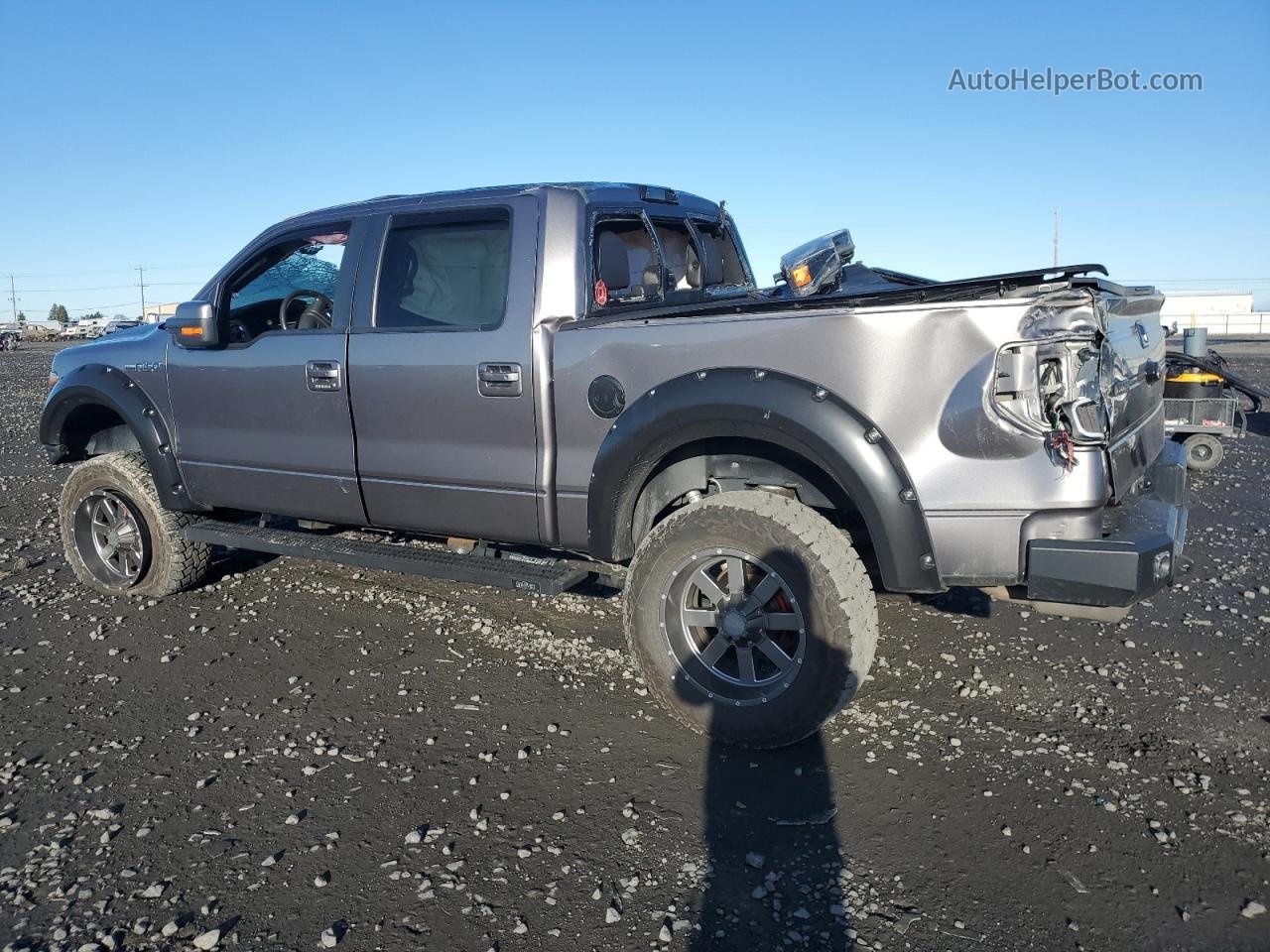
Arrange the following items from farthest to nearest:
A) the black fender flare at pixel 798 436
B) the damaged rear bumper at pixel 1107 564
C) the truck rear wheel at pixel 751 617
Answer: the truck rear wheel at pixel 751 617 < the black fender flare at pixel 798 436 < the damaged rear bumper at pixel 1107 564

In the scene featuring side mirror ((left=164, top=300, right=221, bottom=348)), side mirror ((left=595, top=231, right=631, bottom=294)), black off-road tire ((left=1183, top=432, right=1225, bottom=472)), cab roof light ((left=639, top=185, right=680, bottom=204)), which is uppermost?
cab roof light ((left=639, top=185, right=680, bottom=204))

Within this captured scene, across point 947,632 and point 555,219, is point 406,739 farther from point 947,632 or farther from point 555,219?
point 947,632

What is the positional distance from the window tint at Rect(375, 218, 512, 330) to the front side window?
1.56 feet

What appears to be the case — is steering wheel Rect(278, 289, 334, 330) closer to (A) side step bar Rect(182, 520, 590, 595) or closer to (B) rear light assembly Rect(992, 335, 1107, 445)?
(A) side step bar Rect(182, 520, 590, 595)

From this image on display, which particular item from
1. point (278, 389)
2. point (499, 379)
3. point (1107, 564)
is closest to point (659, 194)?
point (499, 379)

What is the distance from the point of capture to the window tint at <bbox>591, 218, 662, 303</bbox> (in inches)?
165

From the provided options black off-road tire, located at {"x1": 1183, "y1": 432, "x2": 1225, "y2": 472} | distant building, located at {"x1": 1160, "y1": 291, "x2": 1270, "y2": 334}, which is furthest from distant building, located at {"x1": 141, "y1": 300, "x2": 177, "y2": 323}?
distant building, located at {"x1": 1160, "y1": 291, "x2": 1270, "y2": 334}

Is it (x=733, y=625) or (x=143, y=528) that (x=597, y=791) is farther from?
(x=143, y=528)

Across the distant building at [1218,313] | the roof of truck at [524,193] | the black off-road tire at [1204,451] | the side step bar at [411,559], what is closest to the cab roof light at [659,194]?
the roof of truck at [524,193]

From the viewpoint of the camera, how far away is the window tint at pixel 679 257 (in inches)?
184

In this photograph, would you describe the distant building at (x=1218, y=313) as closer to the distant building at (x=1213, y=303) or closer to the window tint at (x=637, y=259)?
the distant building at (x=1213, y=303)

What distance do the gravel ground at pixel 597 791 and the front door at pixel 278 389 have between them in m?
0.82

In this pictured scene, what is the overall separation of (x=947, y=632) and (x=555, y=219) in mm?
2859

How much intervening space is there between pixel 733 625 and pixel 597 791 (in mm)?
773
